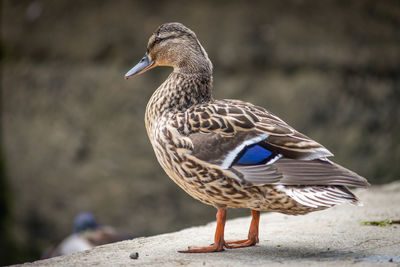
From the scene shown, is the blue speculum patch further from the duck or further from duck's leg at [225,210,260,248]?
the duck

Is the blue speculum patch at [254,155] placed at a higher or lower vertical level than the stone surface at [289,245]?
higher

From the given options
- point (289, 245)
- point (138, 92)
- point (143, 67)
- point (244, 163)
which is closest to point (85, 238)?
point (138, 92)

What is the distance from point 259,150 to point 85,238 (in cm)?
496

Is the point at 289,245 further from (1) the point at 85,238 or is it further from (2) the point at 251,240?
(1) the point at 85,238

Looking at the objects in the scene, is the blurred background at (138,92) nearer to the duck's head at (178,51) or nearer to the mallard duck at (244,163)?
the duck's head at (178,51)

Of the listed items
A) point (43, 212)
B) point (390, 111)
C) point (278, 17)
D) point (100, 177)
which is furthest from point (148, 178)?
point (390, 111)

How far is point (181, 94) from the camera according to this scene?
381cm

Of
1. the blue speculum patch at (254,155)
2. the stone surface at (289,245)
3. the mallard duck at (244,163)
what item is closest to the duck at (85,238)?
the stone surface at (289,245)

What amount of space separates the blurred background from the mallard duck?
505 centimetres

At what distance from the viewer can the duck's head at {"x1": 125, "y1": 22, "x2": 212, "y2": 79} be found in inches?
157

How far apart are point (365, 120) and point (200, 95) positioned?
5.39 m

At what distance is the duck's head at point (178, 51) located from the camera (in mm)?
3998

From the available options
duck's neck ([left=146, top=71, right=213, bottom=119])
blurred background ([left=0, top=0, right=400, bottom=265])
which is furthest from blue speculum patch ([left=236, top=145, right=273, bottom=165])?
blurred background ([left=0, top=0, right=400, bottom=265])

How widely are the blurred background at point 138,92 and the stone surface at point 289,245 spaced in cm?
400
